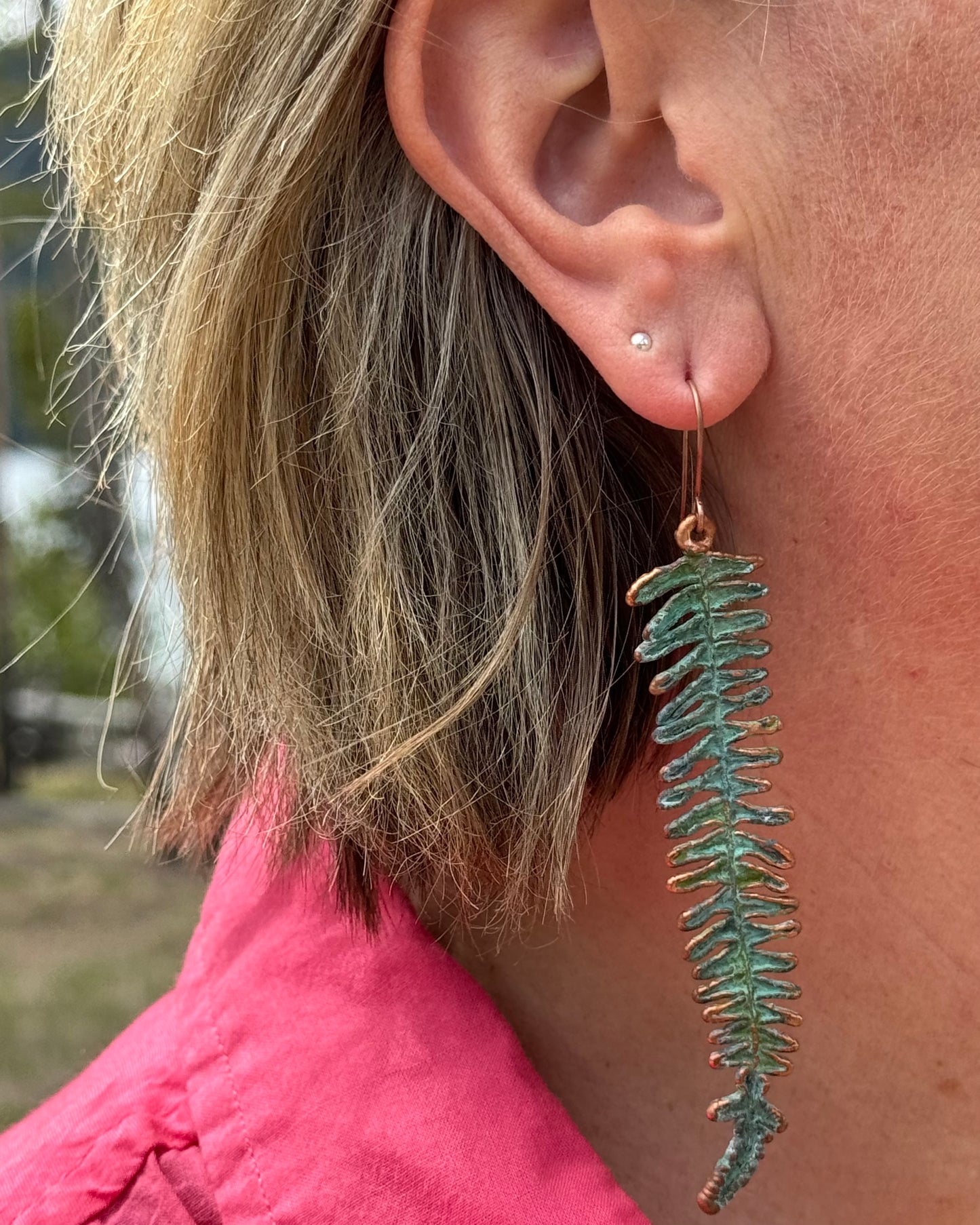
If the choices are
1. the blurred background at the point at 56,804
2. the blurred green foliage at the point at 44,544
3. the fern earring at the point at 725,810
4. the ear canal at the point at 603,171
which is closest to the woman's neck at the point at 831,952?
the fern earring at the point at 725,810

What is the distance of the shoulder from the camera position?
887 mm

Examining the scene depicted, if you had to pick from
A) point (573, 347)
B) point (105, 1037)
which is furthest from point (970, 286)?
point (105, 1037)

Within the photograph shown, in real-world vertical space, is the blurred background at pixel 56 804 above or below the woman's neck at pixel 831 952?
below

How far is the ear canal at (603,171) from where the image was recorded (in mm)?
815

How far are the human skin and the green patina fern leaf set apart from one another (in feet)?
0.34

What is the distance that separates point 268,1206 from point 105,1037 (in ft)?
10.6

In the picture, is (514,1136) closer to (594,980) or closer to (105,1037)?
(594,980)

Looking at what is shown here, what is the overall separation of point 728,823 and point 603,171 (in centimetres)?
50

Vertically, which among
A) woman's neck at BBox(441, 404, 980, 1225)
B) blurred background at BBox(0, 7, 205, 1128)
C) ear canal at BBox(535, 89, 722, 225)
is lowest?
blurred background at BBox(0, 7, 205, 1128)

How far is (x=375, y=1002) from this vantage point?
0.97m

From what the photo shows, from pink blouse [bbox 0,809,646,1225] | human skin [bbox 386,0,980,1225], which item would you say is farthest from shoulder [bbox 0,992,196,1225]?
human skin [bbox 386,0,980,1225]

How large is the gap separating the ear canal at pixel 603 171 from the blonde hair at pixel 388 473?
8cm

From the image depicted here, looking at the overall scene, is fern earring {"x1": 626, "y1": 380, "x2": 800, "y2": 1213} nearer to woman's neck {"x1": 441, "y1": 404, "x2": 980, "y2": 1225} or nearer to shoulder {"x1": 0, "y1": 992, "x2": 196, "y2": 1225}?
woman's neck {"x1": 441, "y1": 404, "x2": 980, "y2": 1225}

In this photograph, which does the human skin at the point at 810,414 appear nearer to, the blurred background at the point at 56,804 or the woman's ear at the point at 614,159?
the woman's ear at the point at 614,159
